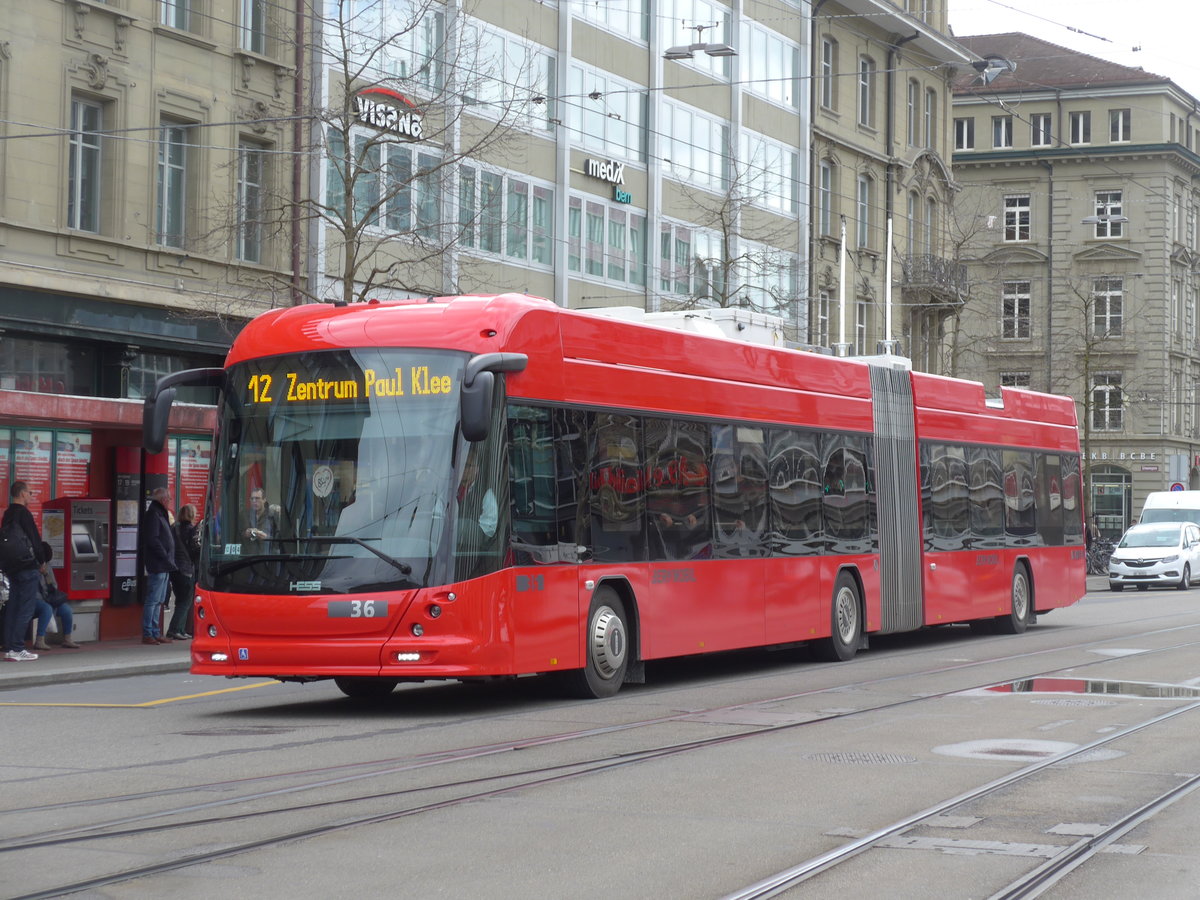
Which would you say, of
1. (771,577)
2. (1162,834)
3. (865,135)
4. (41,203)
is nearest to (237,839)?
(1162,834)

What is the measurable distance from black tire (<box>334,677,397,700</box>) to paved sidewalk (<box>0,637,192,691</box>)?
338 cm

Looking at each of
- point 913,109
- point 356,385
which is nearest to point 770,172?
point 913,109

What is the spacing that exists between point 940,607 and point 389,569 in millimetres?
10925

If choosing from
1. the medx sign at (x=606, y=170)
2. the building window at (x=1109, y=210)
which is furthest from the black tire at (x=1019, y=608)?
the building window at (x=1109, y=210)

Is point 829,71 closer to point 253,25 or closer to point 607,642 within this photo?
point 253,25

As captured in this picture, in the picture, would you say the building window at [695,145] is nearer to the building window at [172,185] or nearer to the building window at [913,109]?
the building window at [913,109]

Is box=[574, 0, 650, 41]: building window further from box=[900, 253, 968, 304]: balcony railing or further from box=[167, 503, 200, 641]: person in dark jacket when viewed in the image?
box=[167, 503, 200, 641]: person in dark jacket

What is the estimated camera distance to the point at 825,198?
47906 millimetres

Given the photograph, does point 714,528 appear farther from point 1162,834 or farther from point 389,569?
point 1162,834

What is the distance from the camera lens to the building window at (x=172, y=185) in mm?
25734

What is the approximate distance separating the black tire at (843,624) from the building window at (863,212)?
30797 millimetres

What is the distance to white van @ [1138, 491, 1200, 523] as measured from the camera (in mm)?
48438

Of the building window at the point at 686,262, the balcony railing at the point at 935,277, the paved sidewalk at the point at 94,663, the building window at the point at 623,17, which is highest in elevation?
the building window at the point at 623,17

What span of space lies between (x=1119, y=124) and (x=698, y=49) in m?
47.4
